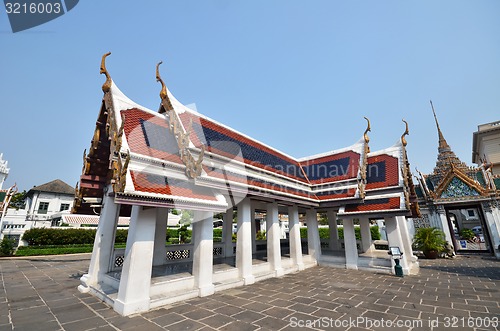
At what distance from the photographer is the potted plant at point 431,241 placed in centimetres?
1425

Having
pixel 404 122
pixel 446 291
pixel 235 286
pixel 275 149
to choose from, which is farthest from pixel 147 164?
pixel 404 122

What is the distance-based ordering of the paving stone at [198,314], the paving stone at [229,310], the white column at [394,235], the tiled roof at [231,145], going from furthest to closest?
1. the white column at [394,235]
2. the tiled roof at [231,145]
3. the paving stone at [229,310]
4. the paving stone at [198,314]

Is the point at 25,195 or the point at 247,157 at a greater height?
the point at 25,195

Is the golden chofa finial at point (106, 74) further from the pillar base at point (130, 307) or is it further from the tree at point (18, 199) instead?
the tree at point (18, 199)

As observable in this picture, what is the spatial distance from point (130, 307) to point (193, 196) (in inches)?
119

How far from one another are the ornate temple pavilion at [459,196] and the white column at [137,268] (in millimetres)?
18945

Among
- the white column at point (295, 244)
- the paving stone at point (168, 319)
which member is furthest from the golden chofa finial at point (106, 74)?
the white column at point (295, 244)

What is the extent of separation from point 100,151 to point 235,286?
6.92 meters

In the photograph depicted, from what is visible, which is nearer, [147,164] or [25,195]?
[147,164]

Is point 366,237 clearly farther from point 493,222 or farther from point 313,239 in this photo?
point 493,222

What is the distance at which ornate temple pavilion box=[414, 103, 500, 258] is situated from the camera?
15078 millimetres

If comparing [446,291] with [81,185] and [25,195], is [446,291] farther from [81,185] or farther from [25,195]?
[25,195]

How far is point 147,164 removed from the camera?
22.0 feet

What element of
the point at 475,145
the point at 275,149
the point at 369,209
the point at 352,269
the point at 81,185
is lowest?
the point at 352,269
